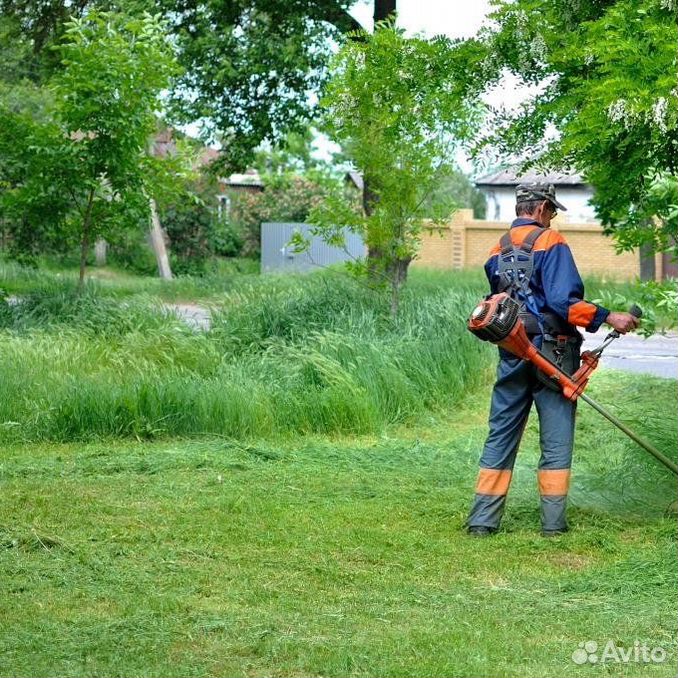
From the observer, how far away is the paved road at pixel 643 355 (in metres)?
16.2

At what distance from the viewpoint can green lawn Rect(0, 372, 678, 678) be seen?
4.89 meters

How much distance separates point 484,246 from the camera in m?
38.2

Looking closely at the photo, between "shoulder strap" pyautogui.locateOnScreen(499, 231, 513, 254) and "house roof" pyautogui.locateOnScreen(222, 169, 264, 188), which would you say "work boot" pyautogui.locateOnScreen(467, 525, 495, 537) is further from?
"house roof" pyautogui.locateOnScreen(222, 169, 264, 188)

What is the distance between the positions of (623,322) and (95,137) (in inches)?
421

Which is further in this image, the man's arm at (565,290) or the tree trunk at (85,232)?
the tree trunk at (85,232)

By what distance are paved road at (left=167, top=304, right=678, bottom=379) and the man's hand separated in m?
7.72

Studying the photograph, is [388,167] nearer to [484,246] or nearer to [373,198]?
[373,198]

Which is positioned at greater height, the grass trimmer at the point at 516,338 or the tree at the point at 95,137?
the tree at the point at 95,137

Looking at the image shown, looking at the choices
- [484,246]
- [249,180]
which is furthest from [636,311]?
[249,180]

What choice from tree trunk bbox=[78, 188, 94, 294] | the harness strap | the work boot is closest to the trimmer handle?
the harness strap

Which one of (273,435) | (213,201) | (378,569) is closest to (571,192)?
(213,201)

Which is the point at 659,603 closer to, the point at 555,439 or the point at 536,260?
the point at 555,439

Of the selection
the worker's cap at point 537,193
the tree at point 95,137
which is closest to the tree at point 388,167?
the tree at point 95,137

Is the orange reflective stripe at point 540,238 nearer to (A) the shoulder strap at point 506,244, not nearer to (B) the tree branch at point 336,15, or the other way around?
(A) the shoulder strap at point 506,244
